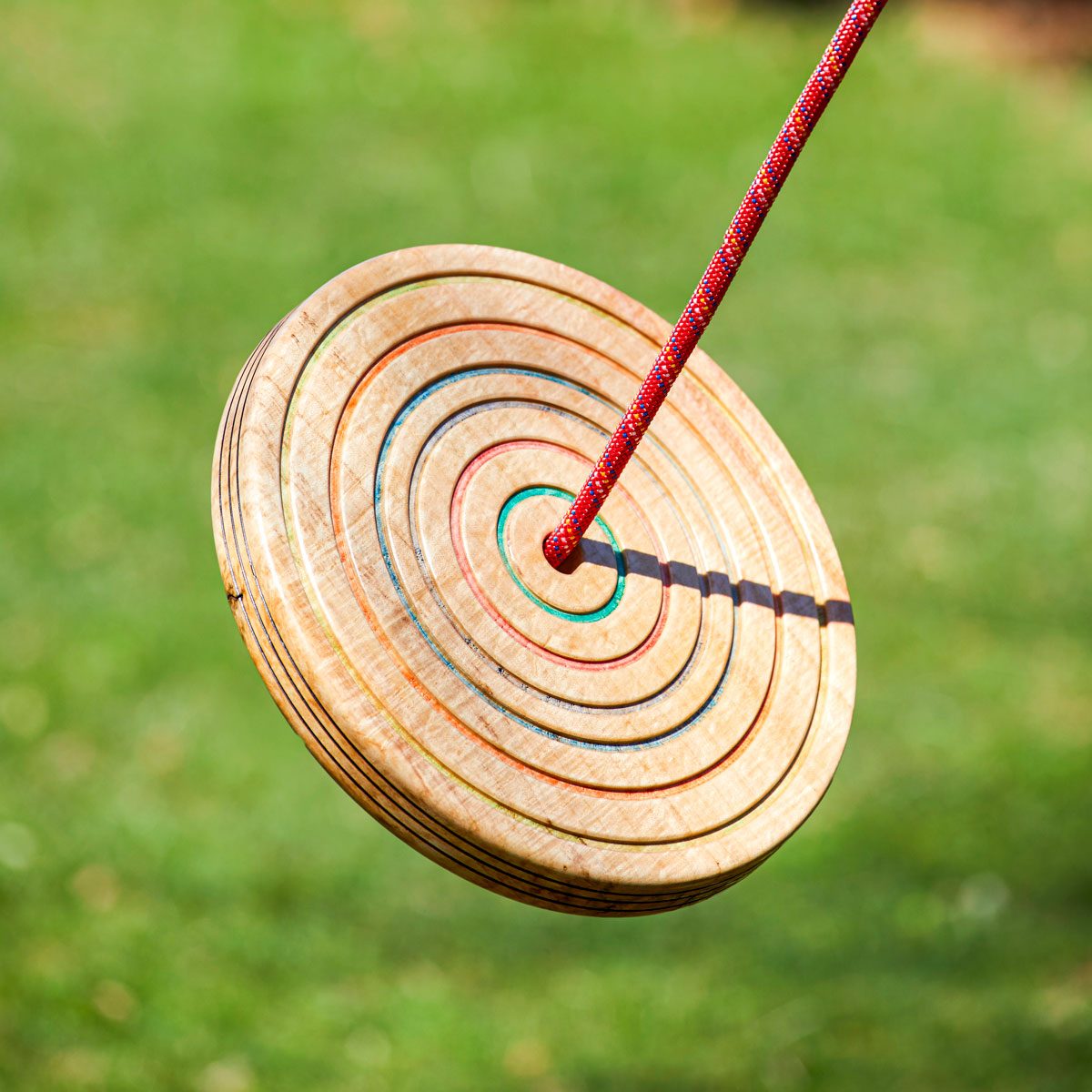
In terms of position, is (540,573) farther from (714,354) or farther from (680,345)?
(714,354)

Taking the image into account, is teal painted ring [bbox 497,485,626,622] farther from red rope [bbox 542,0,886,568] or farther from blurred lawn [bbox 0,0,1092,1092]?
blurred lawn [bbox 0,0,1092,1092]

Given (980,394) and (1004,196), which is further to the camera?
(1004,196)

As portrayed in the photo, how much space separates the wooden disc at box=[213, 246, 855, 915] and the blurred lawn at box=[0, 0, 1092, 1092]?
2.22m

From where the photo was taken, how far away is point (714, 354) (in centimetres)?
614

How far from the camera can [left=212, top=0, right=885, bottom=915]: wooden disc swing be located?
1449mm

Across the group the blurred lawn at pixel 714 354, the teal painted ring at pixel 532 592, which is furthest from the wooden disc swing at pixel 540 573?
the blurred lawn at pixel 714 354

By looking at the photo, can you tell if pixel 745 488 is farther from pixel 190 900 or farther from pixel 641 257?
pixel 641 257

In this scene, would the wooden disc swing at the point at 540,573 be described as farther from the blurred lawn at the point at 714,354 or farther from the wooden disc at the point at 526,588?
the blurred lawn at the point at 714,354

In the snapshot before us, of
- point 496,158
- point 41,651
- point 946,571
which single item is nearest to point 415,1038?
point 41,651

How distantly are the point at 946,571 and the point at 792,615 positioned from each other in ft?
12.4

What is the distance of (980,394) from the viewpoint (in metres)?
6.21

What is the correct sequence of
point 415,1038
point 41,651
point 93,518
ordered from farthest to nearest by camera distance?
point 93,518 < point 41,651 < point 415,1038

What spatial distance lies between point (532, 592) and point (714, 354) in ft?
15.3

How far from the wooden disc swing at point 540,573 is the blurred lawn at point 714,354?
2.23 metres
